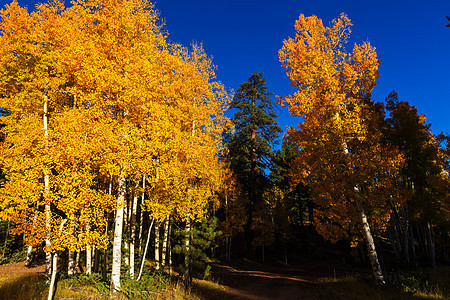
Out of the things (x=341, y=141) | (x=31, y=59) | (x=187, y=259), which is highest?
(x=31, y=59)

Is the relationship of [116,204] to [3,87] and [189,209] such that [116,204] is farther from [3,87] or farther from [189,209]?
[3,87]

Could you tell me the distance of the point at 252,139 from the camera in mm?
25438

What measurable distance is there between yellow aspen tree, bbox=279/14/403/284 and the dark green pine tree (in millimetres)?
13991

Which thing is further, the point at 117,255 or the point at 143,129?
the point at 143,129

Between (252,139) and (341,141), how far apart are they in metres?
15.1

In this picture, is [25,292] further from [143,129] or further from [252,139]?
[252,139]

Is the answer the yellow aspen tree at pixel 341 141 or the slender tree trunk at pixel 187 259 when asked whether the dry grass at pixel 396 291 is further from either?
the slender tree trunk at pixel 187 259

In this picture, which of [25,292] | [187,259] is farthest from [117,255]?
[187,259]

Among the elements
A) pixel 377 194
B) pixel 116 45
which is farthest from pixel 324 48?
pixel 116 45

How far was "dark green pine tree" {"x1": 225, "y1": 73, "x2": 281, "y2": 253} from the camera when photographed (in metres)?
25.3

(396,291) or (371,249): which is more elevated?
(371,249)

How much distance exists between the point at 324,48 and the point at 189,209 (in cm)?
1068

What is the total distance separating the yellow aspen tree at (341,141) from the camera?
32.9ft

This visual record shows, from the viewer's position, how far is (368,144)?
1053 centimetres
